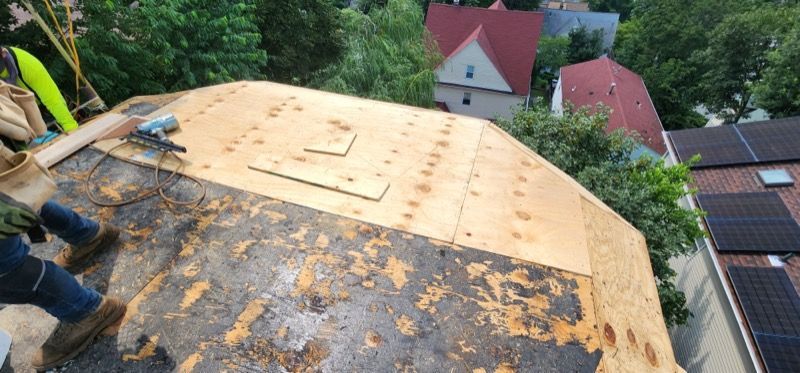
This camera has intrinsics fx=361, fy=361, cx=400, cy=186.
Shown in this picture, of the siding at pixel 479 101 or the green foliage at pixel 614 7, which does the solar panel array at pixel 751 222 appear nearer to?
the siding at pixel 479 101

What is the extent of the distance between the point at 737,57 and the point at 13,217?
87.7 feet

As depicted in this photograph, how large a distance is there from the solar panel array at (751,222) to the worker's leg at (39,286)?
9892 mm

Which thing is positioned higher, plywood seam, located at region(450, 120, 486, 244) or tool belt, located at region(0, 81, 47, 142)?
tool belt, located at region(0, 81, 47, 142)

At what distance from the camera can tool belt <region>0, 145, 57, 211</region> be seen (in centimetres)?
150

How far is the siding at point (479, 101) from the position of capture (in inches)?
814

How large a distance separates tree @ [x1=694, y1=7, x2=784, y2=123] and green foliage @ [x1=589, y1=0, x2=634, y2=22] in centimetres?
2466

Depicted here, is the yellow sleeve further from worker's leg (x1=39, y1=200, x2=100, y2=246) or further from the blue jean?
the blue jean

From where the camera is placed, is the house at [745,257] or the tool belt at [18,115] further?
the house at [745,257]

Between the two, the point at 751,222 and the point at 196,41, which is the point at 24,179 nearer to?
the point at 196,41

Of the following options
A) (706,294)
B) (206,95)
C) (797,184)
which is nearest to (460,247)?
(206,95)

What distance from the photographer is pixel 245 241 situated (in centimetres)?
213

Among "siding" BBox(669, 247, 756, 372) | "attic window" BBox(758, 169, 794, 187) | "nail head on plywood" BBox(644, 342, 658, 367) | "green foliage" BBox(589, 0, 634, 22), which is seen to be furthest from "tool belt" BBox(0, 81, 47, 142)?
A: "green foliage" BBox(589, 0, 634, 22)

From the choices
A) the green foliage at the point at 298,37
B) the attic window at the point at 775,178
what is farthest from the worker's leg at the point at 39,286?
the attic window at the point at 775,178

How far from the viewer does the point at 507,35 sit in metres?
21.0
